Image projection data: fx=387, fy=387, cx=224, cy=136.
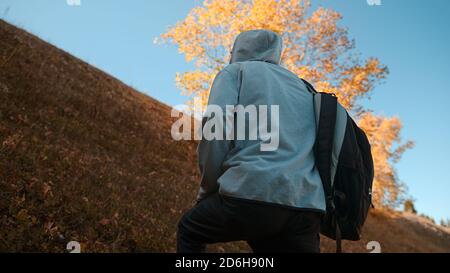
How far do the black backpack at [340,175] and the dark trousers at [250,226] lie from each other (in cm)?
17

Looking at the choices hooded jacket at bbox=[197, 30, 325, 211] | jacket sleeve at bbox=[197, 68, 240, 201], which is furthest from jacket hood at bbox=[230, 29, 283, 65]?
jacket sleeve at bbox=[197, 68, 240, 201]

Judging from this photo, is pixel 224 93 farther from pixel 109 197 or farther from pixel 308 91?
pixel 109 197

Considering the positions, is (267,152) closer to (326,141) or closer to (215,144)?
(215,144)

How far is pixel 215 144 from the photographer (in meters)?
2.45

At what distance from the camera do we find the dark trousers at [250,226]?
2.24 meters

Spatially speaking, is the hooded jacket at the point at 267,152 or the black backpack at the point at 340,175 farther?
the black backpack at the point at 340,175

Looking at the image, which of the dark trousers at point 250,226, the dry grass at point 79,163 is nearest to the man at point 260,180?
the dark trousers at point 250,226

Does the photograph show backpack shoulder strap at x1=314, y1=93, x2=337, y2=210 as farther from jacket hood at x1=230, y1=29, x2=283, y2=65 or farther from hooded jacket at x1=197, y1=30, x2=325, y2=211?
jacket hood at x1=230, y1=29, x2=283, y2=65

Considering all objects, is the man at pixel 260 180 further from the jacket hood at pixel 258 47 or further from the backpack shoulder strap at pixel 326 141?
the jacket hood at pixel 258 47

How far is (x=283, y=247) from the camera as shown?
7.80 ft

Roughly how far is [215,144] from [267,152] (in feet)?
1.10

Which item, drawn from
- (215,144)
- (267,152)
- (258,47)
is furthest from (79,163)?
(267,152)

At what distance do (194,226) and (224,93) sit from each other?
877 millimetres
